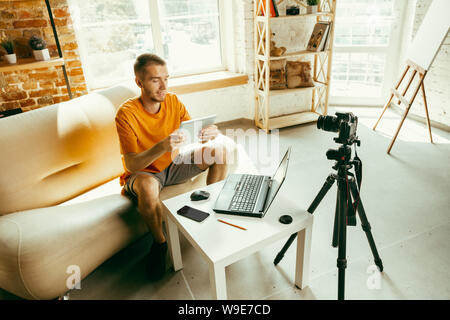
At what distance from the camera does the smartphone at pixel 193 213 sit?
1448mm

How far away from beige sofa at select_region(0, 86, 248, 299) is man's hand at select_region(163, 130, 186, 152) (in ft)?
1.31

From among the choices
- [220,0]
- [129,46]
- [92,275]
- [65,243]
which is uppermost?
[220,0]

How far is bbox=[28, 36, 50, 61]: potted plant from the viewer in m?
2.62

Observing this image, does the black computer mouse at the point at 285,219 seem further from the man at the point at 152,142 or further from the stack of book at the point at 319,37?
the stack of book at the point at 319,37

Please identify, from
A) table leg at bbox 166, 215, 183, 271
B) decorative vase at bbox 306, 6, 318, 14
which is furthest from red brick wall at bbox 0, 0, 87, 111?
decorative vase at bbox 306, 6, 318, 14

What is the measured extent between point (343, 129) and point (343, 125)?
0.02m

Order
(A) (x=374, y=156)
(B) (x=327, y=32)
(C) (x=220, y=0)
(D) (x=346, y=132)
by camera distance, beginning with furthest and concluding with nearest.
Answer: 1. (C) (x=220, y=0)
2. (B) (x=327, y=32)
3. (A) (x=374, y=156)
4. (D) (x=346, y=132)

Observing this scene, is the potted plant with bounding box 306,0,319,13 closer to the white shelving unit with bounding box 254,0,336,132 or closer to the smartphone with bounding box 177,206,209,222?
the white shelving unit with bounding box 254,0,336,132

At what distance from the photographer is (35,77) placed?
288 cm

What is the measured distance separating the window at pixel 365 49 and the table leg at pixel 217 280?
12.1ft

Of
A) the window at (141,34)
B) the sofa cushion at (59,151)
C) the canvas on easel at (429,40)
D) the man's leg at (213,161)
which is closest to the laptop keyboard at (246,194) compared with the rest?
the man's leg at (213,161)

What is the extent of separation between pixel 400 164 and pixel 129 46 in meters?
2.96

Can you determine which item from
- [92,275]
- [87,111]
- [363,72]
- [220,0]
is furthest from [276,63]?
[92,275]
